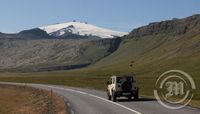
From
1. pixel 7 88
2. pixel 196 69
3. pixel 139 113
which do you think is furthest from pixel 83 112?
pixel 196 69

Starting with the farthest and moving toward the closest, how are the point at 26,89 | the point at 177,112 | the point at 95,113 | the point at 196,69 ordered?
the point at 196,69
the point at 26,89
the point at 95,113
the point at 177,112

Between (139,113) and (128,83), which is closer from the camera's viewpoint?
(139,113)

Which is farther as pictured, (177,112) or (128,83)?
(128,83)

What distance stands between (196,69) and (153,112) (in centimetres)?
16390

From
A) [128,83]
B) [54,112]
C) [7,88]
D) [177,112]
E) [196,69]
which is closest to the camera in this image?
[177,112]

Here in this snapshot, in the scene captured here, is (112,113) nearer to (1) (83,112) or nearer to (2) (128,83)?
(1) (83,112)

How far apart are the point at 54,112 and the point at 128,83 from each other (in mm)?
12391

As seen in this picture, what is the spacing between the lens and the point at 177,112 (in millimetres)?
30781

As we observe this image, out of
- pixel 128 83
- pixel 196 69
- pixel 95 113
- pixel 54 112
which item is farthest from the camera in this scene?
pixel 196 69

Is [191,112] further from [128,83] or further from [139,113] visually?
[128,83]

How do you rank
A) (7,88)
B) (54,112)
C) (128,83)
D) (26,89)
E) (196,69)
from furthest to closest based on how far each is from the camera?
1. (196,69)
2. (7,88)
3. (26,89)
4. (128,83)
5. (54,112)

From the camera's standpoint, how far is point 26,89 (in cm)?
9038

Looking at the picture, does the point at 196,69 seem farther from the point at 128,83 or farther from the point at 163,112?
the point at 163,112

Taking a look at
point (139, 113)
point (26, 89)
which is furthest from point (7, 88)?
point (139, 113)
